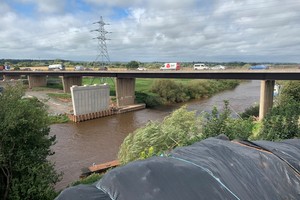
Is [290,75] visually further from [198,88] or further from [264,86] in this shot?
[198,88]

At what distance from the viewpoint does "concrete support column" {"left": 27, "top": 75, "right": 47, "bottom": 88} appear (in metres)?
71.9

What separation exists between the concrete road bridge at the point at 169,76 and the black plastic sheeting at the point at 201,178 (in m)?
25.6

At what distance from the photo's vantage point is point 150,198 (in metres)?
2.82

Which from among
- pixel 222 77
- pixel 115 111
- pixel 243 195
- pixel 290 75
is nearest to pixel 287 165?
pixel 243 195

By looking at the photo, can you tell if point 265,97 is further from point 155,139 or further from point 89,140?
point 155,139

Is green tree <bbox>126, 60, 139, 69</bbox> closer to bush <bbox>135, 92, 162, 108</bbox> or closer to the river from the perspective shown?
bush <bbox>135, 92, 162, 108</bbox>

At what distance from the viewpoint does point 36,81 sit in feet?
240

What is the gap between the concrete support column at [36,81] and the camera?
236 feet

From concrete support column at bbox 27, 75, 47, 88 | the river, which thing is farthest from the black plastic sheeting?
concrete support column at bbox 27, 75, 47, 88

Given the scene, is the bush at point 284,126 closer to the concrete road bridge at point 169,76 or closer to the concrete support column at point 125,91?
the concrete road bridge at point 169,76

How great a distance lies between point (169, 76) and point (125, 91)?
30.4 ft

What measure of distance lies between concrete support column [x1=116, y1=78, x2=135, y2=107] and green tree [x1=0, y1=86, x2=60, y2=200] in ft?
110

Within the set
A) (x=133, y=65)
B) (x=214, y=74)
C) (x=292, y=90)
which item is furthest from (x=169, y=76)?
(x=133, y=65)

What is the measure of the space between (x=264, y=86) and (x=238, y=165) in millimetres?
35190
